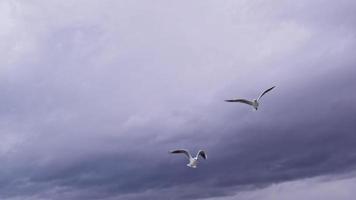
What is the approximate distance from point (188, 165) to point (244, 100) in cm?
2355

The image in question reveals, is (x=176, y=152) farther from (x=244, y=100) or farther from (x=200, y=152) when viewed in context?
(x=244, y=100)

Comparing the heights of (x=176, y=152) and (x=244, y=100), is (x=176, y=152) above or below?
below

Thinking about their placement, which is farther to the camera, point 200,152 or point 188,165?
point 200,152

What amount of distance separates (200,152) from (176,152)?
8.86 m

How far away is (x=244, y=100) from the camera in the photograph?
153 meters

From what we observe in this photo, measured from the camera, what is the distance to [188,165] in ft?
486

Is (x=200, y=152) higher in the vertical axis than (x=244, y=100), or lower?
lower

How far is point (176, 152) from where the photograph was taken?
498 ft

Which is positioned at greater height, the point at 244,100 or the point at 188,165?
the point at 244,100

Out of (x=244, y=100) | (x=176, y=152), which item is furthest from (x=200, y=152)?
(x=244, y=100)

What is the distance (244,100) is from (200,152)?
63.5ft

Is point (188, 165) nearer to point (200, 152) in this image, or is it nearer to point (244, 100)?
point (200, 152)

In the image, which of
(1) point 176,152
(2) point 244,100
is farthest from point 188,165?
(2) point 244,100
